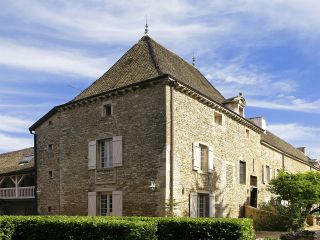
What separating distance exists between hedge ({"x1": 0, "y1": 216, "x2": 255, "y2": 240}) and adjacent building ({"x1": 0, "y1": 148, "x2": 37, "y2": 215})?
10564 mm

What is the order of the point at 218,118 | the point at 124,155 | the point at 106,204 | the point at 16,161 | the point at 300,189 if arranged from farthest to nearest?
the point at 16,161 → the point at 218,118 → the point at 300,189 → the point at 106,204 → the point at 124,155

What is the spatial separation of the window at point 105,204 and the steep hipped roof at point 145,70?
178 inches

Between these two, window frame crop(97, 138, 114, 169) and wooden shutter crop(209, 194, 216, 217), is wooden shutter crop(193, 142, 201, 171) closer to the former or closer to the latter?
wooden shutter crop(209, 194, 216, 217)

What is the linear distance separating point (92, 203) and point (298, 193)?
9.37 m

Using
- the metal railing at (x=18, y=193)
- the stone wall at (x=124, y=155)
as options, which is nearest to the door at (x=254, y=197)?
the stone wall at (x=124, y=155)

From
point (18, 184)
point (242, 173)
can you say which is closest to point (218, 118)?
point (242, 173)

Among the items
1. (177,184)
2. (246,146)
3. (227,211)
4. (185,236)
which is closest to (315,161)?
(246,146)

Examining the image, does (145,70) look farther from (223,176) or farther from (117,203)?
(223,176)

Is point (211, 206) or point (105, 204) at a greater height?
point (105, 204)

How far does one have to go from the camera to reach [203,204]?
1812 centimetres

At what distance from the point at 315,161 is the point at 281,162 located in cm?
1297

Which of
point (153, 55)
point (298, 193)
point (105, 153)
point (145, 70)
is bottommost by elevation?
point (298, 193)

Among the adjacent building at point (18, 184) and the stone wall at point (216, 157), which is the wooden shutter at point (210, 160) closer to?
the stone wall at point (216, 157)

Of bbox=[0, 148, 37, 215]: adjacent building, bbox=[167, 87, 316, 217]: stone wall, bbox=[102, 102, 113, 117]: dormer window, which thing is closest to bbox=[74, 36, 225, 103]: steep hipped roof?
bbox=[102, 102, 113, 117]: dormer window
